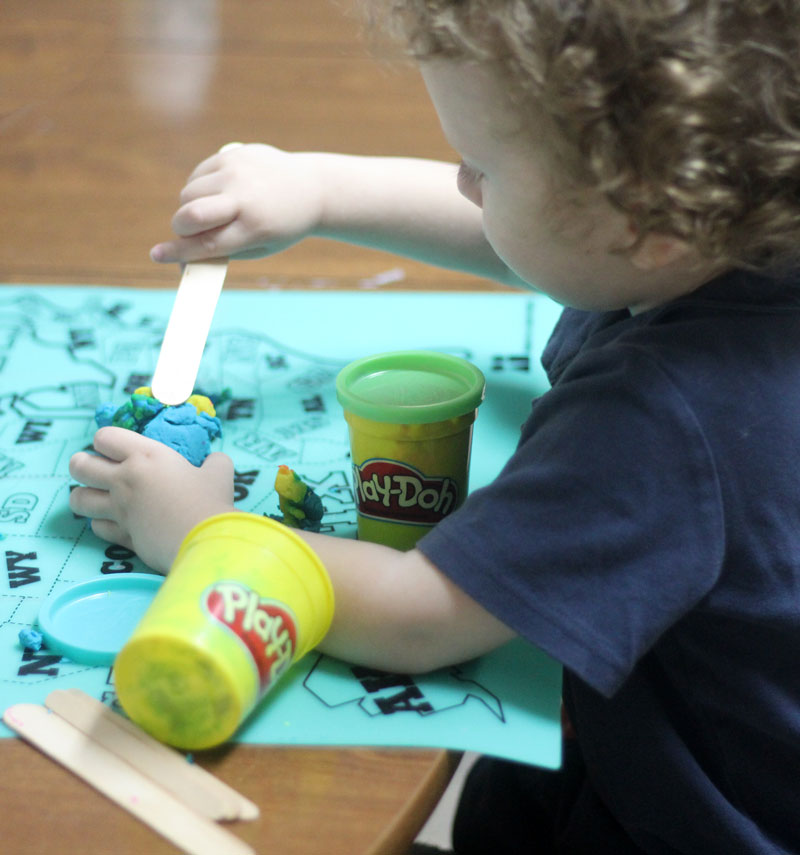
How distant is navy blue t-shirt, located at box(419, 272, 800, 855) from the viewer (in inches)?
18.6

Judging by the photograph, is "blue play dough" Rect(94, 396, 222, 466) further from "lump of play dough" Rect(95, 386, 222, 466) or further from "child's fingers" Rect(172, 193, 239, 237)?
"child's fingers" Rect(172, 193, 239, 237)

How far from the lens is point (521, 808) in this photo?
0.74m

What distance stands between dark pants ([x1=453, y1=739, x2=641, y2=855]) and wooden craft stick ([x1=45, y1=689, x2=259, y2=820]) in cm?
31

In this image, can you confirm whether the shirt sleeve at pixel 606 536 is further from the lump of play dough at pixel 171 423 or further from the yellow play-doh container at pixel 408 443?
the lump of play dough at pixel 171 423

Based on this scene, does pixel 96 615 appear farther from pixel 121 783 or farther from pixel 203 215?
pixel 203 215

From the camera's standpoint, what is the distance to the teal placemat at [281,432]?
489 mm

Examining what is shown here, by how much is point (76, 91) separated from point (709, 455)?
3.75ft

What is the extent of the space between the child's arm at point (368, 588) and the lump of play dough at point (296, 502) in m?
0.03

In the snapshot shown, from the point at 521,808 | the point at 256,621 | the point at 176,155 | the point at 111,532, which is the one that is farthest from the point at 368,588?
the point at 176,155

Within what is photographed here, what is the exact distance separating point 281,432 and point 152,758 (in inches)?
12.0

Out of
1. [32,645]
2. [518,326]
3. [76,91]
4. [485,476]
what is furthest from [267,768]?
[76,91]

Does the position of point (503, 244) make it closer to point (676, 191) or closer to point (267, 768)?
point (676, 191)

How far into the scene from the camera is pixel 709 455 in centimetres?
48

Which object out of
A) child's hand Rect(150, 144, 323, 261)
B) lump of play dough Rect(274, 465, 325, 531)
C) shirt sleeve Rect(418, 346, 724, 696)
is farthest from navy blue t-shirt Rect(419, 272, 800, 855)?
child's hand Rect(150, 144, 323, 261)
